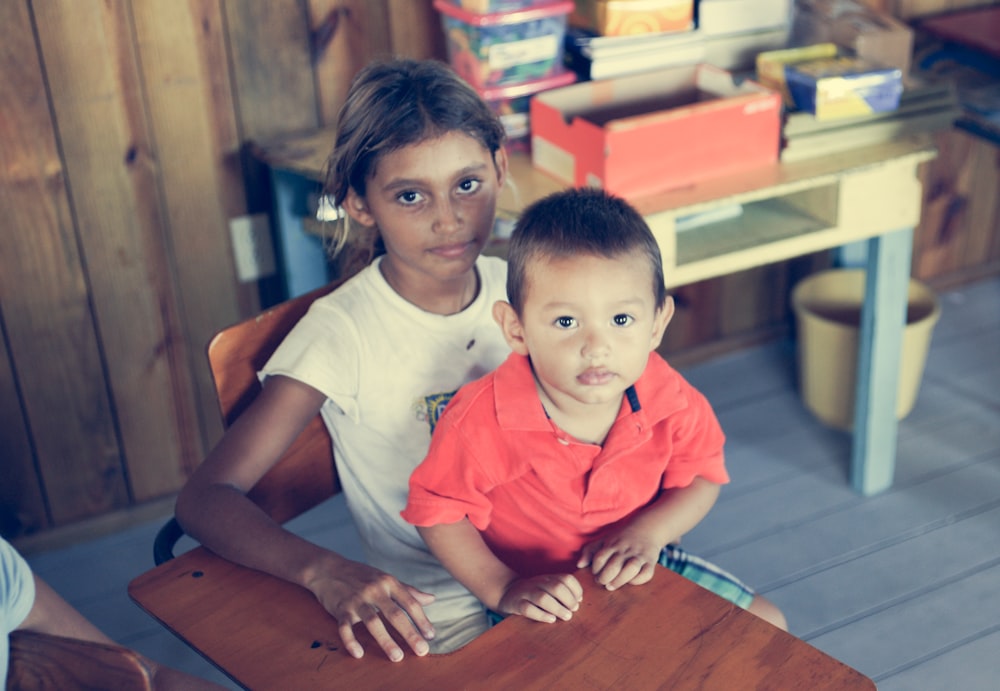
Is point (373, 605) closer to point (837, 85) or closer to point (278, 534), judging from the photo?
point (278, 534)

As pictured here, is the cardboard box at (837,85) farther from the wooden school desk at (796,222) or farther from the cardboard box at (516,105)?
the cardboard box at (516,105)

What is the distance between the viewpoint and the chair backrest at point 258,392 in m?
1.44

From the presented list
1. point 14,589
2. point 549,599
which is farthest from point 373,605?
Result: point 14,589

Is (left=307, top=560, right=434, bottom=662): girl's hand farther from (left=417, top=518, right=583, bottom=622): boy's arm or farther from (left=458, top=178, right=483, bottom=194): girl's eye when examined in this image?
(left=458, top=178, right=483, bottom=194): girl's eye

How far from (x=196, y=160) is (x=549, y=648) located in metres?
1.58

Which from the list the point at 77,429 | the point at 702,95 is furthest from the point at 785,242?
the point at 77,429

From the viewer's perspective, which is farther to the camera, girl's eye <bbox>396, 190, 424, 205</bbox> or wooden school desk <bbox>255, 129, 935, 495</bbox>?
wooden school desk <bbox>255, 129, 935, 495</bbox>

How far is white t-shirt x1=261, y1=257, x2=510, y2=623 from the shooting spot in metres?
1.47

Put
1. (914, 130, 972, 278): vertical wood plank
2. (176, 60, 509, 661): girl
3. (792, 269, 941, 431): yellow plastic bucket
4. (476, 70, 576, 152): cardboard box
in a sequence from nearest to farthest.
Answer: (176, 60, 509, 661): girl, (476, 70, 576, 152): cardboard box, (792, 269, 941, 431): yellow plastic bucket, (914, 130, 972, 278): vertical wood plank

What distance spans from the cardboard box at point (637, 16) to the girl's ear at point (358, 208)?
87 centimetres

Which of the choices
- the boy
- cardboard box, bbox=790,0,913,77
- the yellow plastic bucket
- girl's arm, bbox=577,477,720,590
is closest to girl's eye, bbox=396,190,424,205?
the boy

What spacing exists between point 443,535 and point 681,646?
35 cm

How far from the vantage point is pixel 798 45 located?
8.14ft

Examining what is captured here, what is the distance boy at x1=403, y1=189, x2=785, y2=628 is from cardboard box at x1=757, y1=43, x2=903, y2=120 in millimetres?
921
